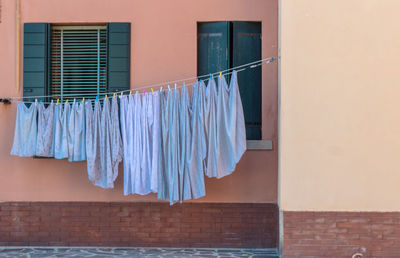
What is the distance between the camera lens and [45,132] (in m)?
6.13

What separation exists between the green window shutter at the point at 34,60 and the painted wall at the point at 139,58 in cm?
18

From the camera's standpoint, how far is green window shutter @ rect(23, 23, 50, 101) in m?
6.51

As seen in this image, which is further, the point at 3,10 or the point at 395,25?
the point at 3,10

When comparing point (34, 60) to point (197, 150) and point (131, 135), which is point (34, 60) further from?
point (197, 150)

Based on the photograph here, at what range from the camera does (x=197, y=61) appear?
6609 millimetres

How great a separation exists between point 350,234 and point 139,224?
301 centimetres

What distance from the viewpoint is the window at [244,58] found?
6.57m

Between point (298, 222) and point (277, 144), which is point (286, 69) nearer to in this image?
point (277, 144)

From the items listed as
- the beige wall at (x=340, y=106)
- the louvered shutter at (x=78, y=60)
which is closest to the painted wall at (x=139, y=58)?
the louvered shutter at (x=78, y=60)

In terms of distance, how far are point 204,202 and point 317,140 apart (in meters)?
1.95

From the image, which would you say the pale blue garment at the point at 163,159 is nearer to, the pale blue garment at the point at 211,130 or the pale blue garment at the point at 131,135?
the pale blue garment at the point at 131,135

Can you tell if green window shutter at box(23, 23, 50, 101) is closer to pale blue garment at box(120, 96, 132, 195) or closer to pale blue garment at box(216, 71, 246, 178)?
pale blue garment at box(120, 96, 132, 195)

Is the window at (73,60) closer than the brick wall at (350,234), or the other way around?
the brick wall at (350,234)

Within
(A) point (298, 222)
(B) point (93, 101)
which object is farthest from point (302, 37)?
(B) point (93, 101)
